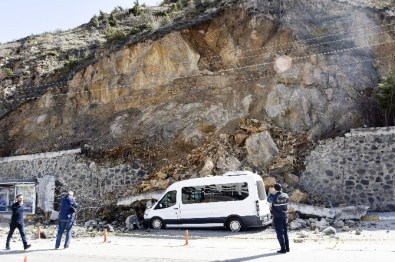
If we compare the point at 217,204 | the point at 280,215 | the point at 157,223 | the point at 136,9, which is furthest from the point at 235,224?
the point at 136,9

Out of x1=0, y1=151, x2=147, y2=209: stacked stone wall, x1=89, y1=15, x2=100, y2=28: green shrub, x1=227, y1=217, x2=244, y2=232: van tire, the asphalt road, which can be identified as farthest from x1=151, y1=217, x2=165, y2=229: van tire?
x1=89, y1=15, x2=100, y2=28: green shrub

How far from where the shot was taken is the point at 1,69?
99.0ft

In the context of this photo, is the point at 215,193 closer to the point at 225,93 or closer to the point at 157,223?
the point at 157,223

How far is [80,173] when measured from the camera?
858 inches

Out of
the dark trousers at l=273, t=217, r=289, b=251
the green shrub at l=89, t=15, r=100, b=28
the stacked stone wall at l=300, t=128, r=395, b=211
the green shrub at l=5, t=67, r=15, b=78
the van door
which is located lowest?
the dark trousers at l=273, t=217, r=289, b=251

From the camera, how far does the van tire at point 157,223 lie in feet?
55.2

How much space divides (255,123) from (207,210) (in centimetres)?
650

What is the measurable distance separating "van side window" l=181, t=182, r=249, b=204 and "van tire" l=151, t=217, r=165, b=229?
4.25ft

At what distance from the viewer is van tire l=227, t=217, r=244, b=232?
50.6ft

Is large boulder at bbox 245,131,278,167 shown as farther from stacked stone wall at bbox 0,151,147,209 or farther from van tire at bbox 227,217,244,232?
stacked stone wall at bbox 0,151,147,209

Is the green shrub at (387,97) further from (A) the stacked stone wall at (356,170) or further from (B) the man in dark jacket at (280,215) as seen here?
(B) the man in dark jacket at (280,215)

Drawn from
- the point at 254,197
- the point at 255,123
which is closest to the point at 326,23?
the point at 255,123

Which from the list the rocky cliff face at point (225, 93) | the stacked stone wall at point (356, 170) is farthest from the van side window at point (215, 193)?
the stacked stone wall at point (356, 170)

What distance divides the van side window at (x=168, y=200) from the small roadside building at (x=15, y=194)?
7604mm
